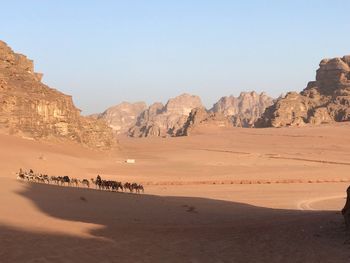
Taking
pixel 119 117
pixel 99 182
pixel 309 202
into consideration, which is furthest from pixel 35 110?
pixel 119 117

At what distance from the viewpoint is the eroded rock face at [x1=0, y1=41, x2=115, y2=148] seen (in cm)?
5144

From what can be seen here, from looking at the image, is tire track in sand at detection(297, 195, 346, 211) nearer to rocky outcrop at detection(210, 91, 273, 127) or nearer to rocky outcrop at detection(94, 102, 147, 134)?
rocky outcrop at detection(94, 102, 147, 134)

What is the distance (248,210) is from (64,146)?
119ft

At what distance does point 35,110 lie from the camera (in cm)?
5281

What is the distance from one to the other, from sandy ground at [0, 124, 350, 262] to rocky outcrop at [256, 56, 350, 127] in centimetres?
5444

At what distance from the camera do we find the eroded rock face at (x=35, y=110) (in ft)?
169

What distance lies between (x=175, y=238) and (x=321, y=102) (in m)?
100.0

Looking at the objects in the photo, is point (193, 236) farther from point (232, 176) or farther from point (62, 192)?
point (232, 176)

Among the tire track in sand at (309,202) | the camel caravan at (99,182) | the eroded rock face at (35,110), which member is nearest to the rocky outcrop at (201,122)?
the eroded rock face at (35,110)

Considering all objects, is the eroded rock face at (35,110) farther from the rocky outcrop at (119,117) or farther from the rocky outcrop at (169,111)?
the rocky outcrop at (119,117)

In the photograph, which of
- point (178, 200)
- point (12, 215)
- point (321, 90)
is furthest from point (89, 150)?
point (321, 90)

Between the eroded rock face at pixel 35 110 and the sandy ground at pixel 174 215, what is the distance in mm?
3902

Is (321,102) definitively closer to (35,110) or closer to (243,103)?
(35,110)

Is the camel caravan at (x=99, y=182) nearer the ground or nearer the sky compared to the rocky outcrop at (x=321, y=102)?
nearer the ground
